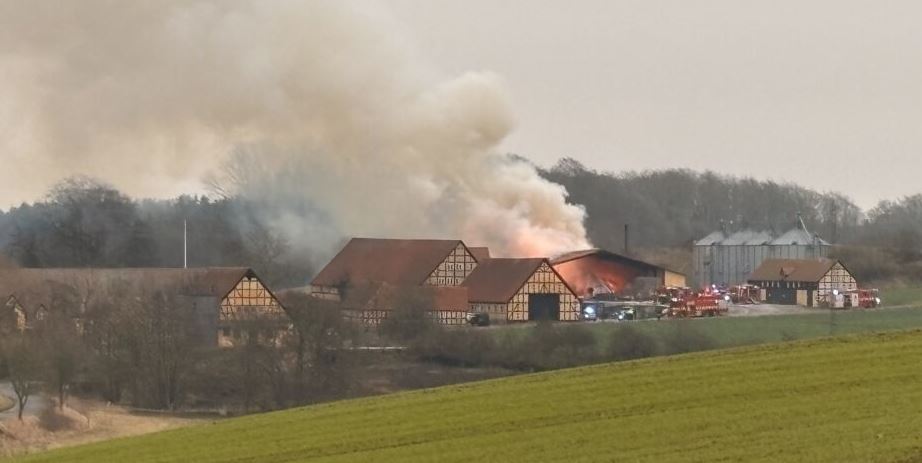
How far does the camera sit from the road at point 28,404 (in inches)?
2633

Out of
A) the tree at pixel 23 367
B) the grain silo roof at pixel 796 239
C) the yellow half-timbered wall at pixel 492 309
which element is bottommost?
the tree at pixel 23 367

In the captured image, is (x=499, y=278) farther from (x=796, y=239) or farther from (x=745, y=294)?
(x=796, y=239)

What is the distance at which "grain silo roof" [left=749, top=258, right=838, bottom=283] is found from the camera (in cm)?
11406

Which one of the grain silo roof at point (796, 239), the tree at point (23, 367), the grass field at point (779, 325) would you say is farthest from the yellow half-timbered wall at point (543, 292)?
the grain silo roof at point (796, 239)

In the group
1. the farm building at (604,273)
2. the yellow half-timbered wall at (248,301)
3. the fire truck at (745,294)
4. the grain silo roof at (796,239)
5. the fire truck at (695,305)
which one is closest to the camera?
the yellow half-timbered wall at (248,301)

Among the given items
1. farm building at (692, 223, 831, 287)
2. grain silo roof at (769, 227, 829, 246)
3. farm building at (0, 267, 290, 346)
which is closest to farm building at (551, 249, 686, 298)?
farm building at (692, 223, 831, 287)

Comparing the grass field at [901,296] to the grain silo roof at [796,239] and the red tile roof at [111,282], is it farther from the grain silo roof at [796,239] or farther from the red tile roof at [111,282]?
the red tile roof at [111,282]

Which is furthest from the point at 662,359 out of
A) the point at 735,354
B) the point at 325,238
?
the point at 325,238

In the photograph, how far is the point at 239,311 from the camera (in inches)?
3374

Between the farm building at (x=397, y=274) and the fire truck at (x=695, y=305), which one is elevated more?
the farm building at (x=397, y=274)

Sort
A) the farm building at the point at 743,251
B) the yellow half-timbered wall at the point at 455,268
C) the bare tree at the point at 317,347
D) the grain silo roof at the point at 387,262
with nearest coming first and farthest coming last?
the bare tree at the point at 317,347, the grain silo roof at the point at 387,262, the yellow half-timbered wall at the point at 455,268, the farm building at the point at 743,251

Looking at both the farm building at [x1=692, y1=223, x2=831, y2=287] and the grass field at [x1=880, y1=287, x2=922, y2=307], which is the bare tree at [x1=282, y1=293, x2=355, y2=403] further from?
the farm building at [x1=692, y1=223, x2=831, y2=287]

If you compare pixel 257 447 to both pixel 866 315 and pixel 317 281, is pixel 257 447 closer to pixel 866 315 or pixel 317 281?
pixel 866 315

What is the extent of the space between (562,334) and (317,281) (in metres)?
35.6
